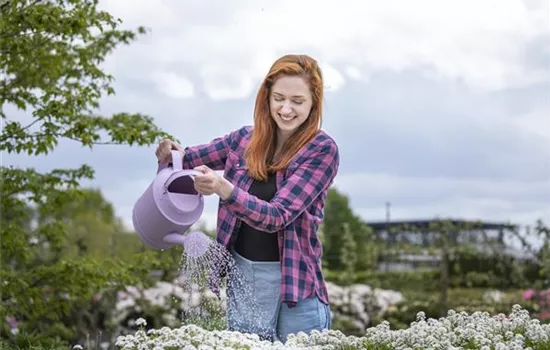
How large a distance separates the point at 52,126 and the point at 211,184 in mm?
3198

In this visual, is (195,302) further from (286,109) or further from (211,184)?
(211,184)

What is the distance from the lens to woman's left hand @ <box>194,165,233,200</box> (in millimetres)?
3400

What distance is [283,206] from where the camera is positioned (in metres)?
3.58

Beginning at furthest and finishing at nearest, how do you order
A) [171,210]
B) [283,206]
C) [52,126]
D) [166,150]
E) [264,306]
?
1. [52,126]
2. [166,150]
3. [171,210]
4. [264,306]
5. [283,206]

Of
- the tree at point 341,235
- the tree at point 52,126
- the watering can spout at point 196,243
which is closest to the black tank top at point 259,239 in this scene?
the watering can spout at point 196,243

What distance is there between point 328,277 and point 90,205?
1729 cm

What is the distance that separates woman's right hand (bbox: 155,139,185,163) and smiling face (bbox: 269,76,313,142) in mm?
496

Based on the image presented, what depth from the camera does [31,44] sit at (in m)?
6.40

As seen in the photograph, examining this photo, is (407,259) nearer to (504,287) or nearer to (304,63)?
(504,287)

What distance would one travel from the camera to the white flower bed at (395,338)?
3449mm

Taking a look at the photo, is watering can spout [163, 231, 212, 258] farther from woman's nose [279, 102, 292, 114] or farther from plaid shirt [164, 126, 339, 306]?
woman's nose [279, 102, 292, 114]

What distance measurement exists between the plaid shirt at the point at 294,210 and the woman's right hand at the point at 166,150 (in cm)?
25

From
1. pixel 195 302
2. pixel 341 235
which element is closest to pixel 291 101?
pixel 195 302

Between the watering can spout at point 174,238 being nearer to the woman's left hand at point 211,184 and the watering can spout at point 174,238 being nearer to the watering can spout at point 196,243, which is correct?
the watering can spout at point 196,243
